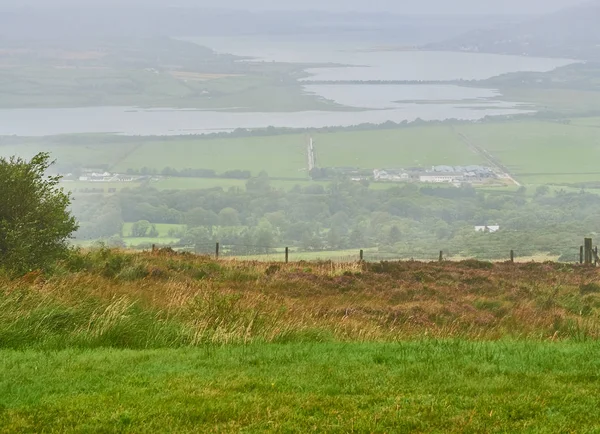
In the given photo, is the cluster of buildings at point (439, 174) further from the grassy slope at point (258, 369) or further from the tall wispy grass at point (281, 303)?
the grassy slope at point (258, 369)

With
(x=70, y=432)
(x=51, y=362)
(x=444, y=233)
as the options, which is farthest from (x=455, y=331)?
(x=444, y=233)

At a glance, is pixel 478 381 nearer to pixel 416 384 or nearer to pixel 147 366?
pixel 416 384

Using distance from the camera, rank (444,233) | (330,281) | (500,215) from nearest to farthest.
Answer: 1. (330,281)
2. (444,233)
3. (500,215)

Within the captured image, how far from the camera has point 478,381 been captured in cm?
920

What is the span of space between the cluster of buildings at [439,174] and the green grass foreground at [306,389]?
130 m

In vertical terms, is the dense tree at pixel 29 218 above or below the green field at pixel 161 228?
above

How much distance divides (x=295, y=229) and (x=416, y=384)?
308 ft

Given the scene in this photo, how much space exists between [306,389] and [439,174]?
14296cm

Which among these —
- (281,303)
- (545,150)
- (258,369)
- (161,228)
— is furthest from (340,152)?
(258,369)

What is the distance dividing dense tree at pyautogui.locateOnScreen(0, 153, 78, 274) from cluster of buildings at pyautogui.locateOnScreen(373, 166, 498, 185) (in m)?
123

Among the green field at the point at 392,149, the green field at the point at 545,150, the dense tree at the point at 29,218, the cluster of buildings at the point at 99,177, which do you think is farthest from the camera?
the green field at the point at 392,149

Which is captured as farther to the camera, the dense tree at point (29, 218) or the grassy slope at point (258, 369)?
the dense tree at point (29, 218)

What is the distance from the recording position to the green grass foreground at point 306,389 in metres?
7.73

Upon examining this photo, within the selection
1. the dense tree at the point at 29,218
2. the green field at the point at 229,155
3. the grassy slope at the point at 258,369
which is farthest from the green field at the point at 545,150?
the grassy slope at the point at 258,369
